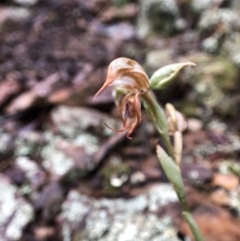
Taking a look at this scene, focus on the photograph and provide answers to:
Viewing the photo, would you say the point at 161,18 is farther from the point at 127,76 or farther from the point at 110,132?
the point at 127,76

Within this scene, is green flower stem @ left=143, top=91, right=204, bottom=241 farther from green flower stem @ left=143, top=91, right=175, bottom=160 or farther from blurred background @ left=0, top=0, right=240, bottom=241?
blurred background @ left=0, top=0, right=240, bottom=241

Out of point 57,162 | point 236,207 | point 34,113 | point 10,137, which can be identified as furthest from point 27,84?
point 236,207

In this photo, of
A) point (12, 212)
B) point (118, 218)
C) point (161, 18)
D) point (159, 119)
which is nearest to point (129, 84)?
point (159, 119)

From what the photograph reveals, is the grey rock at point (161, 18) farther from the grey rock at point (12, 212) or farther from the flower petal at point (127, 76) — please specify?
the flower petal at point (127, 76)

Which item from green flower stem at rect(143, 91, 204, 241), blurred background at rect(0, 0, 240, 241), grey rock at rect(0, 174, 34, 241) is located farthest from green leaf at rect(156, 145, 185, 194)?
grey rock at rect(0, 174, 34, 241)

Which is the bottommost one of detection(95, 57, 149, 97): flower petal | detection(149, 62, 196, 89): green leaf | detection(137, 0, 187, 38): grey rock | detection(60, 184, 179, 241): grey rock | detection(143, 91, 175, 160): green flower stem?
detection(137, 0, 187, 38): grey rock

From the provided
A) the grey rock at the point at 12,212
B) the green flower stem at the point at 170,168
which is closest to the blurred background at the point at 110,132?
the grey rock at the point at 12,212

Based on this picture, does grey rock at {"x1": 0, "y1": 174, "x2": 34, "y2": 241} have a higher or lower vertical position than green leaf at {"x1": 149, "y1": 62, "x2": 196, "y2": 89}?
lower
